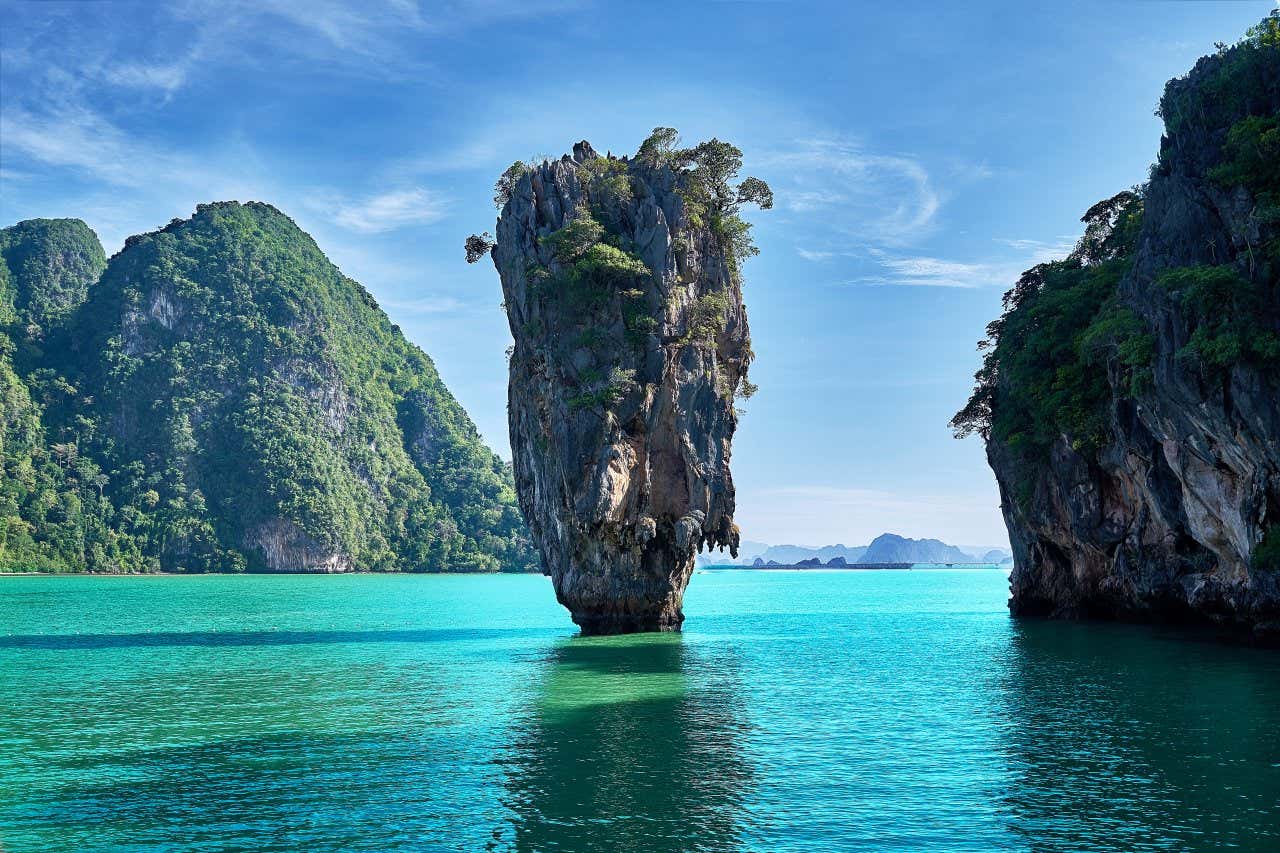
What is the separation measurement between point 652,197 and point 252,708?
27.9 m

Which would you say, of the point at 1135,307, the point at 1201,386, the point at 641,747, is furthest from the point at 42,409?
the point at 1201,386

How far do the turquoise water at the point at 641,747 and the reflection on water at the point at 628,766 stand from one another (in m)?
0.08

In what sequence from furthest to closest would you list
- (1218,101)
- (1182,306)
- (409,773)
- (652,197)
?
(652,197) → (1218,101) → (1182,306) → (409,773)

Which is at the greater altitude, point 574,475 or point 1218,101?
point 1218,101

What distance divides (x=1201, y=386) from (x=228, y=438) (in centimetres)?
15410

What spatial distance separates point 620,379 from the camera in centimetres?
4016

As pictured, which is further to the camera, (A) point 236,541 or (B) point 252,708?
(A) point 236,541

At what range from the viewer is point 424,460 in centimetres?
19175

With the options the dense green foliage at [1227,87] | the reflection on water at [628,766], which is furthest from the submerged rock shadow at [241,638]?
the dense green foliage at [1227,87]

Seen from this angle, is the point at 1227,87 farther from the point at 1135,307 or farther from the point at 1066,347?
the point at 1066,347

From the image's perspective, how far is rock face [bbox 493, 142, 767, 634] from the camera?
4031cm

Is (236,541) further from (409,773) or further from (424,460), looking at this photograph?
(409,773)

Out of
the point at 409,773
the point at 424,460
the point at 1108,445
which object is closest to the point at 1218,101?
the point at 1108,445

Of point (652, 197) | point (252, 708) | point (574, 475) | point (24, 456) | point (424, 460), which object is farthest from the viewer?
point (424, 460)
